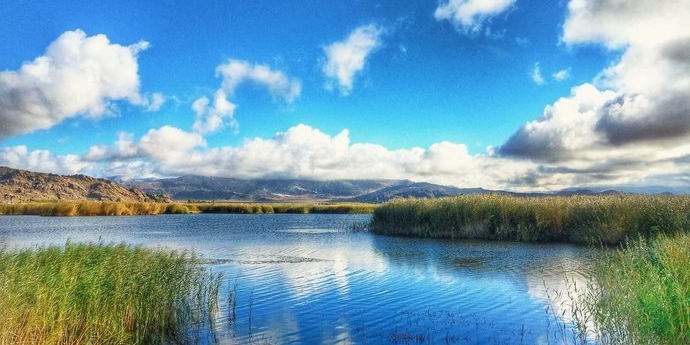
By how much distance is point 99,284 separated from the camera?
11719mm

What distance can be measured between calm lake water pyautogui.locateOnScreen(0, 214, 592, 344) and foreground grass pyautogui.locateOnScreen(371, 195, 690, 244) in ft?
10.9

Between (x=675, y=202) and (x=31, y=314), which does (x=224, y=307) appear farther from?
(x=675, y=202)

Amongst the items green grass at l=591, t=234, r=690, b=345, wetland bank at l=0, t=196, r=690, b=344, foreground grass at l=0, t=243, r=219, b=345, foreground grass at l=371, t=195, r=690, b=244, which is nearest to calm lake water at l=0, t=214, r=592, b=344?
wetland bank at l=0, t=196, r=690, b=344

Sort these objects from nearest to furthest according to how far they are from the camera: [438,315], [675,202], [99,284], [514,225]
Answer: [99,284] → [438,315] → [675,202] → [514,225]

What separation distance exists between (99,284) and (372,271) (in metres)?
14.1

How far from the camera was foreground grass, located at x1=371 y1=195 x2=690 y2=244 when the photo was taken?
29828 mm

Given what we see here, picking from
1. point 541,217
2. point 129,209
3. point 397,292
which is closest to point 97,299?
point 397,292

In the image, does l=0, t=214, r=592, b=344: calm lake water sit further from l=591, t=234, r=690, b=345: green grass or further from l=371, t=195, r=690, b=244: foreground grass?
l=371, t=195, r=690, b=244: foreground grass

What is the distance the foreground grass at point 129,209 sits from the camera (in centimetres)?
8612

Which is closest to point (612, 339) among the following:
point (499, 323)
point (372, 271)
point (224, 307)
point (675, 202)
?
point (499, 323)

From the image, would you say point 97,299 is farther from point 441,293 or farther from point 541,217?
point 541,217

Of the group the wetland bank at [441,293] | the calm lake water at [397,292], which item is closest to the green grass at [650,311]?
the wetland bank at [441,293]

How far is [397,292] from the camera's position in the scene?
60.0 feet

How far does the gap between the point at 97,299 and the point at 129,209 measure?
296 ft
